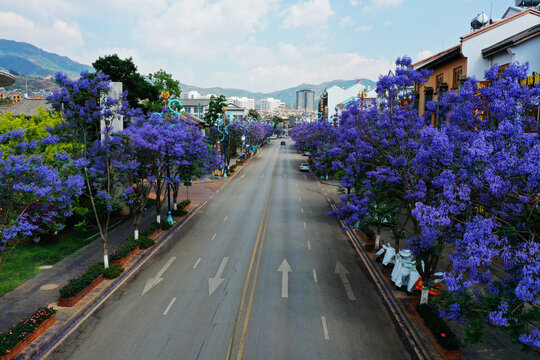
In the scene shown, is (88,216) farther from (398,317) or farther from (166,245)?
(398,317)

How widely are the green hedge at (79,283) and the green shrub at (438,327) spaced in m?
15.7

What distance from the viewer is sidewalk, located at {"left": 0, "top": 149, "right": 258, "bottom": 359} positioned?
14422mm

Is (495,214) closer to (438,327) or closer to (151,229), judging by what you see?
(438,327)

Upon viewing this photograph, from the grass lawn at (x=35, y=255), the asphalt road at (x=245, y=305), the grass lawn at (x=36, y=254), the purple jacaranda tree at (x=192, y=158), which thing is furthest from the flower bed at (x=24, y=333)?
the purple jacaranda tree at (x=192, y=158)

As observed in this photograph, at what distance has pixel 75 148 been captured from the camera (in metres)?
20.8

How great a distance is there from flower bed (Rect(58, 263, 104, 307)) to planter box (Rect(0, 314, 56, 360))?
1.35 meters

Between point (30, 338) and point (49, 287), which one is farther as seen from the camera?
point (49, 287)

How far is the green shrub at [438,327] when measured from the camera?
42.2 feet


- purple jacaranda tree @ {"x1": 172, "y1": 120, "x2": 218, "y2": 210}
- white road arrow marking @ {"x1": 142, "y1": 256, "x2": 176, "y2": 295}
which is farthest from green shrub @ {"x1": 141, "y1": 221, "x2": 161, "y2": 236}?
white road arrow marking @ {"x1": 142, "y1": 256, "x2": 176, "y2": 295}

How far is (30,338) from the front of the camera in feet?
43.9

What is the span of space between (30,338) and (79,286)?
3831 mm

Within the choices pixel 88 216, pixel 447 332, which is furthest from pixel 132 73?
pixel 447 332

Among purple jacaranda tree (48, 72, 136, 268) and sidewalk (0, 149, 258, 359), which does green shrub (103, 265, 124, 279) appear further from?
purple jacaranda tree (48, 72, 136, 268)

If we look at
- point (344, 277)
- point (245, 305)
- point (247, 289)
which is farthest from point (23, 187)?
point (344, 277)
